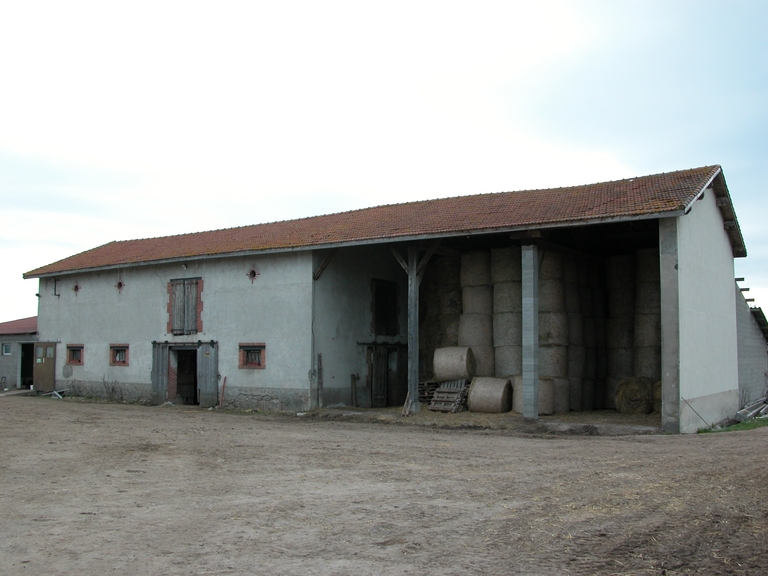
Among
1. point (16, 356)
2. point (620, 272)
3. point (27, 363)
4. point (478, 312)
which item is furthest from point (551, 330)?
point (27, 363)

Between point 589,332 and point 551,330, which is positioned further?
point 589,332

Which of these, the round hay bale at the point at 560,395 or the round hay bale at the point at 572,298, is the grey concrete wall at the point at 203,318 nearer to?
the round hay bale at the point at 560,395

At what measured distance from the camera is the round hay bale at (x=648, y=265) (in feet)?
54.4

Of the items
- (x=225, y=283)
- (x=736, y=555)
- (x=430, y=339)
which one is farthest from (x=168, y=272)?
(x=736, y=555)

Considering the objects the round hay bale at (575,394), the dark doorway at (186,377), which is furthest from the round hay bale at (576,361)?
the dark doorway at (186,377)

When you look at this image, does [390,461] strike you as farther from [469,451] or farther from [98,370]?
[98,370]

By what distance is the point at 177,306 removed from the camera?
2064 cm

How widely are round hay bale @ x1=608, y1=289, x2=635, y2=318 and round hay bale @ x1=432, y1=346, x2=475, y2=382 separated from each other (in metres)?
3.63

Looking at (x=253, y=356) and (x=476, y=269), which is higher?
(x=476, y=269)

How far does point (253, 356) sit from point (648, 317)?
9.56 meters

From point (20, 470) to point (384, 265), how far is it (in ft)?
40.3

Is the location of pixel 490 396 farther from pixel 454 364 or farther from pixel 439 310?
pixel 439 310

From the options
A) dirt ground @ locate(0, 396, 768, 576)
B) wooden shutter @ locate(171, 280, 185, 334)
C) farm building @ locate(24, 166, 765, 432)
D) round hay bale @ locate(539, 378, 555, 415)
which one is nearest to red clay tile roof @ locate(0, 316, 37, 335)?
farm building @ locate(24, 166, 765, 432)

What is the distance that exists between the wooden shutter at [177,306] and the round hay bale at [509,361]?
8.91 m
